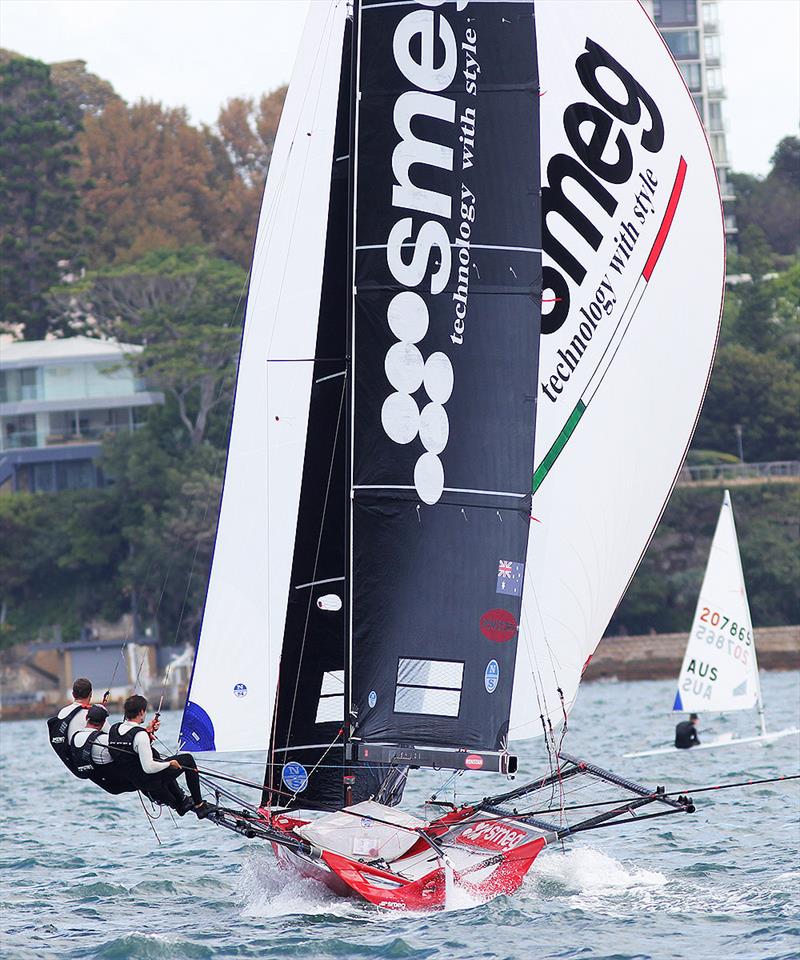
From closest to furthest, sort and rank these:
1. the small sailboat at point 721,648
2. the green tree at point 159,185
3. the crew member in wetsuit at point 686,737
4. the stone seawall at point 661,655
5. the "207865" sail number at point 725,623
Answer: the crew member in wetsuit at point 686,737 < the small sailboat at point 721,648 < the "207865" sail number at point 725,623 < the stone seawall at point 661,655 < the green tree at point 159,185

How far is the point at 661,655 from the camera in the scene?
45.0 meters

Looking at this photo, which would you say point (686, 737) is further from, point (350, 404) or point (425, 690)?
point (350, 404)

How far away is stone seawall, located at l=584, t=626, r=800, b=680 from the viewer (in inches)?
1766

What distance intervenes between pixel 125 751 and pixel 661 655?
36.7 metres

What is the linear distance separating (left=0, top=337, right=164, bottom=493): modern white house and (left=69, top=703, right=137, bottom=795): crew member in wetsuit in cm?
4127

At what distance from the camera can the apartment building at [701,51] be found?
7038cm

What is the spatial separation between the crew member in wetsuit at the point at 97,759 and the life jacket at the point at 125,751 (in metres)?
0.03

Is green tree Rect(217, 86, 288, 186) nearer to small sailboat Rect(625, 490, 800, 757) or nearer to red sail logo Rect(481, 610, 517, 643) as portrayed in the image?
small sailboat Rect(625, 490, 800, 757)

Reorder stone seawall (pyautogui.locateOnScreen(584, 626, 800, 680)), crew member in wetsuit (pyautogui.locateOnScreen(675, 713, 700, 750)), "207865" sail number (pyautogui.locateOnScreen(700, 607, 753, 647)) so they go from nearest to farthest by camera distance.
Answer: crew member in wetsuit (pyautogui.locateOnScreen(675, 713, 700, 750)) → "207865" sail number (pyautogui.locateOnScreen(700, 607, 753, 647)) → stone seawall (pyautogui.locateOnScreen(584, 626, 800, 680))

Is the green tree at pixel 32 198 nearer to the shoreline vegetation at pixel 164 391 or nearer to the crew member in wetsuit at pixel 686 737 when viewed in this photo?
the shoreline vegetation at pixel 164 391

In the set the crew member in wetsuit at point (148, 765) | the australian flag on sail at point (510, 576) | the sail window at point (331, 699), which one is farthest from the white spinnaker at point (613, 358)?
the crew member in wetsuit at point (148, 765)

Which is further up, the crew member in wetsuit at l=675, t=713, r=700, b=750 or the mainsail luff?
the mainsail luff

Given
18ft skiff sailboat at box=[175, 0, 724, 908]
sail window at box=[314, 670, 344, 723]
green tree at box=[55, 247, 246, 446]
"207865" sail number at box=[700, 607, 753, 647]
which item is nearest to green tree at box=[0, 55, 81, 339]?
green tree at box=[55, 247, 246, 446]

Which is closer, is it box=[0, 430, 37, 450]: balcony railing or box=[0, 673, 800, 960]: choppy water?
box=[0, 673, 800, 960]: choppy water
